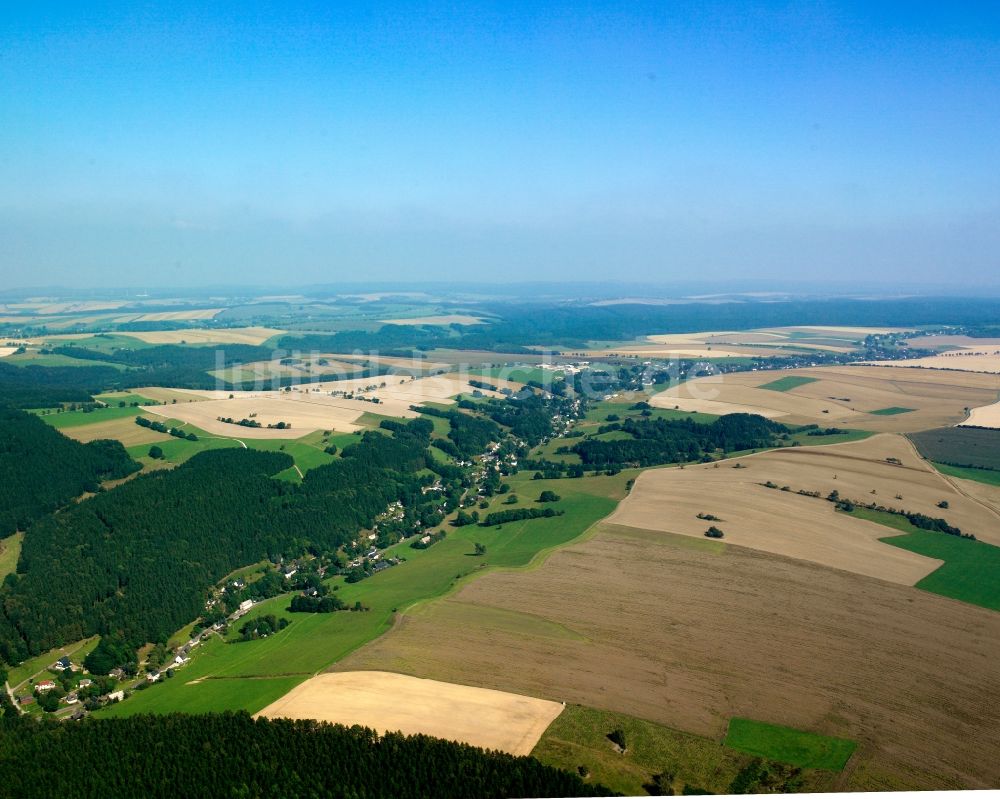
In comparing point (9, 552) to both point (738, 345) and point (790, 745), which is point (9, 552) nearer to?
point (790, 745)

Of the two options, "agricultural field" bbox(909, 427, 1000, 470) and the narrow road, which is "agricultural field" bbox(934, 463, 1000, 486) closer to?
"agricultural field" bbox(909, 427, 1000, 470)

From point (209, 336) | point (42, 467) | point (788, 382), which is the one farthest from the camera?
point (209, 336)

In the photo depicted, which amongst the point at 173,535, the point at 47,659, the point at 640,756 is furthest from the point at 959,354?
the point at 47,659

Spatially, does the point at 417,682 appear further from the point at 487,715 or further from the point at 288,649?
the point at 288,649

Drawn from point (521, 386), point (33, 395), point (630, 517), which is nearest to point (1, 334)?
point (33, 395)

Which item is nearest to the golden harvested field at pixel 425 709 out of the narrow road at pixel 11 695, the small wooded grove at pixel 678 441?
the narrow road at pixel 11 695

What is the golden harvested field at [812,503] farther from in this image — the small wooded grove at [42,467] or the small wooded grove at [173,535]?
the small wooded grove at [42,467]
